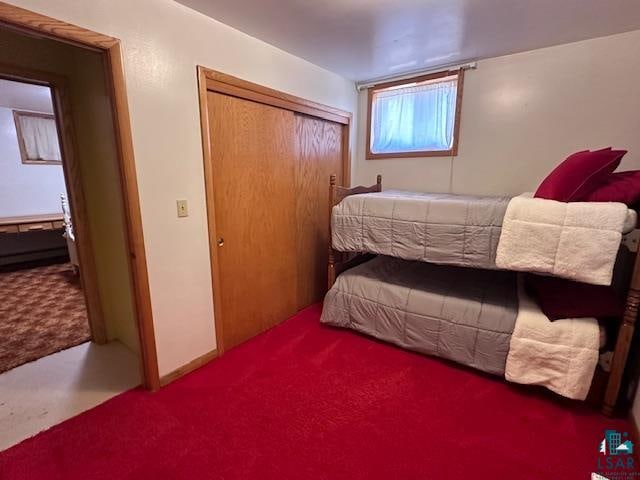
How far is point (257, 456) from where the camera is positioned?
4.64 feet

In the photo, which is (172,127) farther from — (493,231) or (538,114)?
(538,114)

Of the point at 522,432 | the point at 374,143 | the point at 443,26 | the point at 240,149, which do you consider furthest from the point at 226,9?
the point at 522,432

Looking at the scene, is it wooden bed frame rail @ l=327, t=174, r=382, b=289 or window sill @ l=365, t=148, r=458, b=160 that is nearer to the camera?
wooden bed frame rail @ l=327, t=174, r=382, b=289

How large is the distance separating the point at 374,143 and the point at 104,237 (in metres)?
2.67

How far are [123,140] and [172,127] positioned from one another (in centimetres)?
29

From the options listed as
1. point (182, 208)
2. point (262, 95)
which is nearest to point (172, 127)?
point (182, 208)

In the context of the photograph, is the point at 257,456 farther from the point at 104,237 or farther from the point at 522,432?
the point at 104,237

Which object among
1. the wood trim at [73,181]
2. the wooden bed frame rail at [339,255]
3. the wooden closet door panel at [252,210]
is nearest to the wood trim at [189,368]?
the wooden closet door panel at [252,210]

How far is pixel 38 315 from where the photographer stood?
285 cm

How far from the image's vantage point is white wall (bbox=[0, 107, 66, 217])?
4.17 metres

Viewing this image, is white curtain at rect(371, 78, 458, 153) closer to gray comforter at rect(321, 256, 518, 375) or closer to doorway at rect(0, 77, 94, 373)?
gray comforter at rect(321, 256, 518, 375)

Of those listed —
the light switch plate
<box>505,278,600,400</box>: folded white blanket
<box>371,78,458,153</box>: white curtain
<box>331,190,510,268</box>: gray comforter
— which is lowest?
<box>505,278,600,400</box>: folded white blanket

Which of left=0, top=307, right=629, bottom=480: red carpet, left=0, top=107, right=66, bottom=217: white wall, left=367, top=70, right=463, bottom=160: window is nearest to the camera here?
left=0, top=307, right=629, bottom=480: red carpet

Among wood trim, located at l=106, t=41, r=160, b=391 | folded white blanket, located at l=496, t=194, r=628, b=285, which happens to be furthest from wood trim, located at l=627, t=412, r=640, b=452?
wood trim, located at l=106, t=41, r=160, b=391
